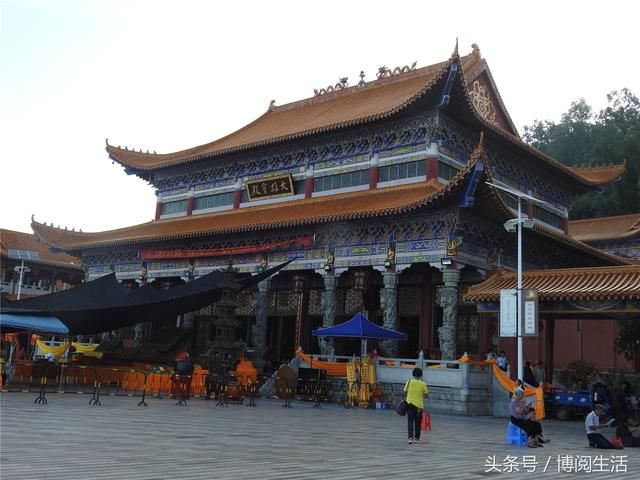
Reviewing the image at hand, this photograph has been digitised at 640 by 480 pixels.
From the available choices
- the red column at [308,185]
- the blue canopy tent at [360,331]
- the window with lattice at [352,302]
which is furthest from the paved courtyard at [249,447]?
the red column at [308,185]

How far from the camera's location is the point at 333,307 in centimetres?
2381

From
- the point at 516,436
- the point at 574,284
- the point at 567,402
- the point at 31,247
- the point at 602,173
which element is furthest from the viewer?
the point at 31,247

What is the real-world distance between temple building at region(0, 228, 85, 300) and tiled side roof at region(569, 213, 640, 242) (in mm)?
35829

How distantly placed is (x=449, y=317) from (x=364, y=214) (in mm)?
4411

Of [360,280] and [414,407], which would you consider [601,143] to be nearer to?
[360,280]

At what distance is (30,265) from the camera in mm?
50562

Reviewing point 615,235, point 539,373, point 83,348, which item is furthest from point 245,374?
point 615,235

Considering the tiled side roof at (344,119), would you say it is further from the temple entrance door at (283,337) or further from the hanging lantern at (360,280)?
the temple entrance door at (283,337)

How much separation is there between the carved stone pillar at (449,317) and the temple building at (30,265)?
118 feet

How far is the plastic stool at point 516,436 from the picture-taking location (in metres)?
12.1

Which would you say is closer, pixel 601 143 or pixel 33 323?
pixel 33 323

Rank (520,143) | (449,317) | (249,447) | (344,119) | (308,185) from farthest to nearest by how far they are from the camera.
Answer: (308,185) < (344,119) < (520,143) < (449,317) < (249,447)

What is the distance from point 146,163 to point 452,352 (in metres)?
20.0

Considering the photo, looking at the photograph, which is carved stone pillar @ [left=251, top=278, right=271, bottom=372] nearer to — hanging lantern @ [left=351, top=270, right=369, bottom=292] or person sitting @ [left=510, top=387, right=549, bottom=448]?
hanging lantern @ [left=351, top=270, right=369, bottom=292]
